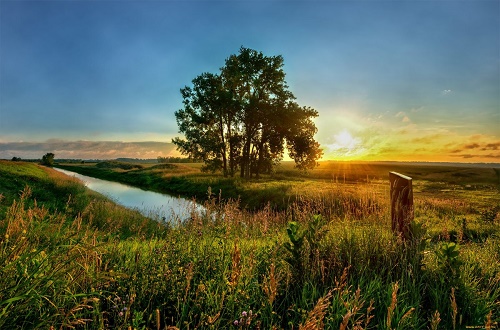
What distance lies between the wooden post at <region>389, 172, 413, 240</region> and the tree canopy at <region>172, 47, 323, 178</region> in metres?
28.8

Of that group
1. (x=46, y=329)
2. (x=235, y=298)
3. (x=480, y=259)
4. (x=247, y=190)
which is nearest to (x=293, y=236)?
(x=235, y=298)

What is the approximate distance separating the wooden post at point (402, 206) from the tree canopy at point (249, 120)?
28847mm

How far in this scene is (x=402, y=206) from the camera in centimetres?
573

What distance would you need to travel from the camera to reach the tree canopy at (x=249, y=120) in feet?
117

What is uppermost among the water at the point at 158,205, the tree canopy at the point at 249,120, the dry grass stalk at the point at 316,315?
the tree canopy at the point at 249,120

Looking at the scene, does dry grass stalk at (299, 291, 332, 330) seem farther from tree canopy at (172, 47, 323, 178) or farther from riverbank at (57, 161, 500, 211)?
→ tree canopy at (172, 47, 323, 178)

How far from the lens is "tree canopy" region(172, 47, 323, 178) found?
1400 inches

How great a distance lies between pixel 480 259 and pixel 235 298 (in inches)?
188

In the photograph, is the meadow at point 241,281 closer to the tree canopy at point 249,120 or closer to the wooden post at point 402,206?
the wooden post at point 402,206

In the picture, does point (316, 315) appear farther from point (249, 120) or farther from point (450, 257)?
point (249, 120)

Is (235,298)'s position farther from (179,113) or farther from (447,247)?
(179,113)

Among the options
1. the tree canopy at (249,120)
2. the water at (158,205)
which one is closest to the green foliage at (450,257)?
the water at (158,205)

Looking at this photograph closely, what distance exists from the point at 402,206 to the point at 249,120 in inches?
1220

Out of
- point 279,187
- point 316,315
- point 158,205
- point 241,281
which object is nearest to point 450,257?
point 241,281
